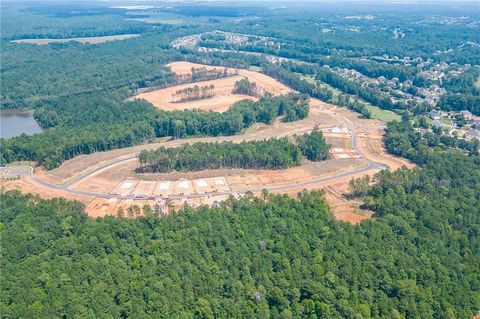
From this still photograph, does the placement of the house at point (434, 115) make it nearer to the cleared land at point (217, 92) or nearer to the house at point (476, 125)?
the house at point (476, 125)

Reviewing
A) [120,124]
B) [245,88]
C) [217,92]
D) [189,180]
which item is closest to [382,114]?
[245,88]

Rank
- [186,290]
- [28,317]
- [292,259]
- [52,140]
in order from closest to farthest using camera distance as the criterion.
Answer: [28,317] < [186,290] < [292,259] < [52,140]

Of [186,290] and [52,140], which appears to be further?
[52,140]

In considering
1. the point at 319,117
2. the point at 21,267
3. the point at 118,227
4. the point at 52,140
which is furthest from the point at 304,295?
the point at 319,117

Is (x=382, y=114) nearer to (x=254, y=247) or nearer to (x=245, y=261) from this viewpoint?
(x=254, y=247)

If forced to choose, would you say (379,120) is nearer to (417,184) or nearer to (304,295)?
(417,184)

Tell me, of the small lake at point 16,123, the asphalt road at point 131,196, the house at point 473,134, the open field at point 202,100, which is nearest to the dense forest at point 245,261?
the asphalt road at point 131,196

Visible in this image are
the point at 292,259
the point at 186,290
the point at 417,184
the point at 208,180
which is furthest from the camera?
the point at 208,180
